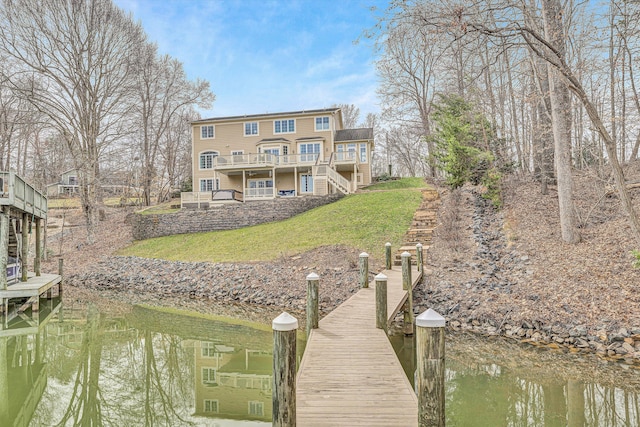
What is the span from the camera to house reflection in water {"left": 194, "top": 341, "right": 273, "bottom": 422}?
5.61m

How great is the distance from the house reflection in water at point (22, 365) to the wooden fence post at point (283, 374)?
4.33 metres

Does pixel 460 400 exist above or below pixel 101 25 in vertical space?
below

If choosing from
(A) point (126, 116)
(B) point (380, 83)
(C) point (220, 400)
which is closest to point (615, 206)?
(C) point (220, 400)

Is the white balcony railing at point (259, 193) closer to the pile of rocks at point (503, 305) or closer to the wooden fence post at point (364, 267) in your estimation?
the pile of rocks at point (503, 305)

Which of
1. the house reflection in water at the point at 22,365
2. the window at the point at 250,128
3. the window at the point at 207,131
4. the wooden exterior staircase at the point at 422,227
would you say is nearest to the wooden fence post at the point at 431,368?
the house reflection in water at the point at 22,365

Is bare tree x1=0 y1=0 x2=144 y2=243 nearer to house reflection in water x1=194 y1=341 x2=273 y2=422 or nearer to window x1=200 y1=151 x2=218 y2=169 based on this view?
window x1=200 y1=151 x2=218 y2=169

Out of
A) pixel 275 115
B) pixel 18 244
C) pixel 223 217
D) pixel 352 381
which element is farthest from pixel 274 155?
pixel 352 381

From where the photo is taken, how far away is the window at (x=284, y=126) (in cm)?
2897

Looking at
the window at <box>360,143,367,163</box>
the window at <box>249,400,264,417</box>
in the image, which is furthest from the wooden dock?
the window at <box>360,143,367,163</box>

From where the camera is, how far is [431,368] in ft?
10.7

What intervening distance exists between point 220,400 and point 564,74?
8.96m

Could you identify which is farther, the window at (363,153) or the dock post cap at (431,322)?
the window at (363,153)

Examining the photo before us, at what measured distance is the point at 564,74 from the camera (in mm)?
7680

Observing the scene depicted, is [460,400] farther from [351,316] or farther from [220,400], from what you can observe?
[220,400]
